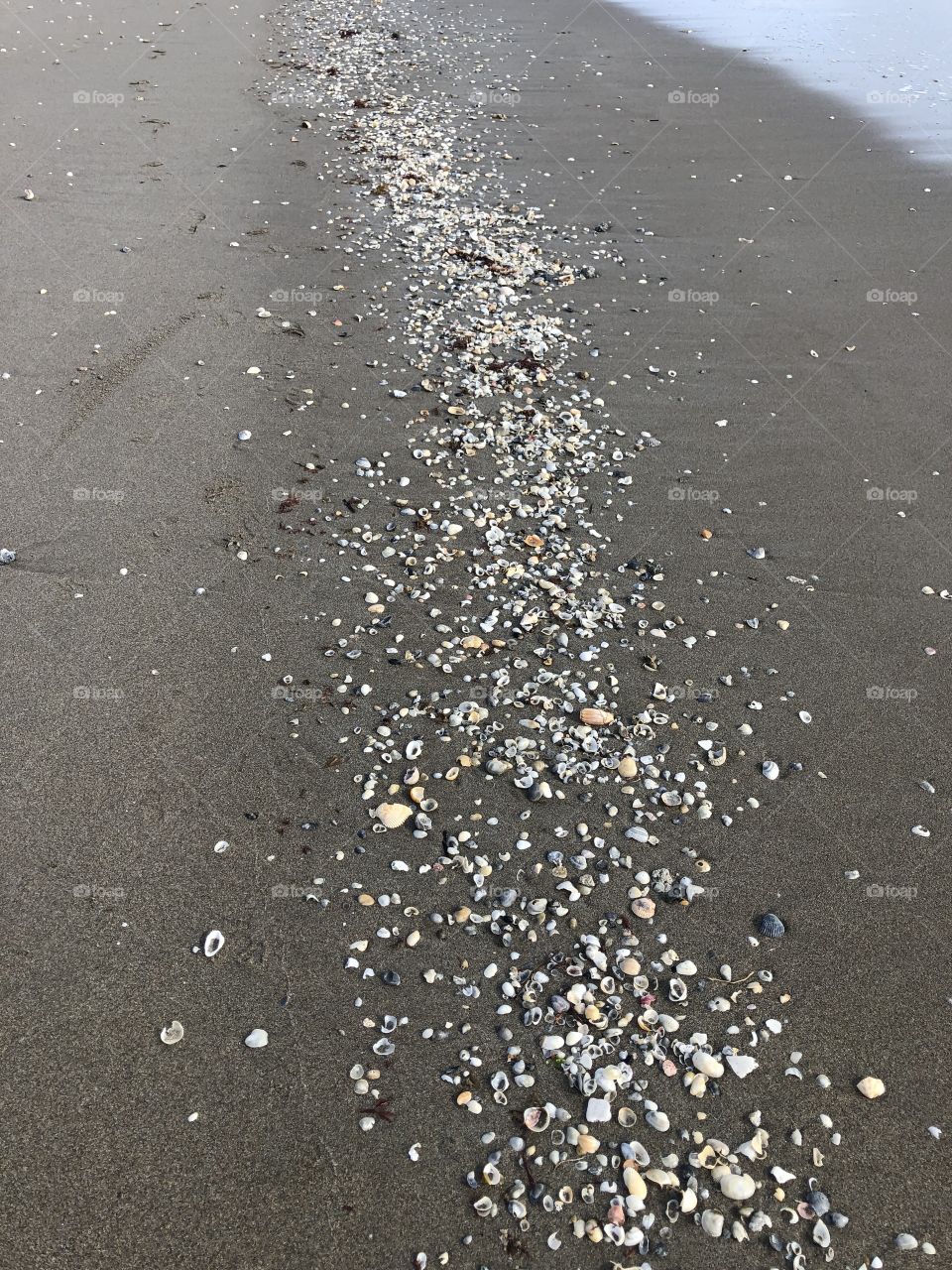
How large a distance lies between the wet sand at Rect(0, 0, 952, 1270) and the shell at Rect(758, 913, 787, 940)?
0.21ft

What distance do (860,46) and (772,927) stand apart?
1696 centimetres

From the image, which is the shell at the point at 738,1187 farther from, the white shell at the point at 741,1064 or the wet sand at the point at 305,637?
the white shell at the point at 741,1064

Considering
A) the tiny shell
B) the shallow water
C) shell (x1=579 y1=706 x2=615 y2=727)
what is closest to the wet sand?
the tiny shell

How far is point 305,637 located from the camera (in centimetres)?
506

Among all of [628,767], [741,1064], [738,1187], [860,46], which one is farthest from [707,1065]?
[860,46]

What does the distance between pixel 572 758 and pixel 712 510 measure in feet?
8.10

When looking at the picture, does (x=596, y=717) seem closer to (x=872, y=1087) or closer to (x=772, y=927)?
(x=772, y=927)

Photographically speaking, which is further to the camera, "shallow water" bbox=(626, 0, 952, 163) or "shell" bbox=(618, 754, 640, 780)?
"shallow water" bbox=(626, 0, 952, 163)

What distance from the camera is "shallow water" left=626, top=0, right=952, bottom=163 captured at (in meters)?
12.4

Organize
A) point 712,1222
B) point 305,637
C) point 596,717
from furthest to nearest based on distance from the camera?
point 305,637 → point 596,717 → point 712,1222

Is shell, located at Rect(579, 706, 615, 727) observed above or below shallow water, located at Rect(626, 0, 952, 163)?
below

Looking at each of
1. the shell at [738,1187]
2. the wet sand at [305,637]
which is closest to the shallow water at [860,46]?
the wet sand at [305,637]

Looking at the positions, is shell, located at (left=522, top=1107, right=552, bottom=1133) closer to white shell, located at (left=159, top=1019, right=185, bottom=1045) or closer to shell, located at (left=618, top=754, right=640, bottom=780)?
white shell, located at (left=159, top=1019, right=185, bottom=1045)

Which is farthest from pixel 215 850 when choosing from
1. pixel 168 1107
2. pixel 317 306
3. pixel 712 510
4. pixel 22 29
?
pixel 22 29
